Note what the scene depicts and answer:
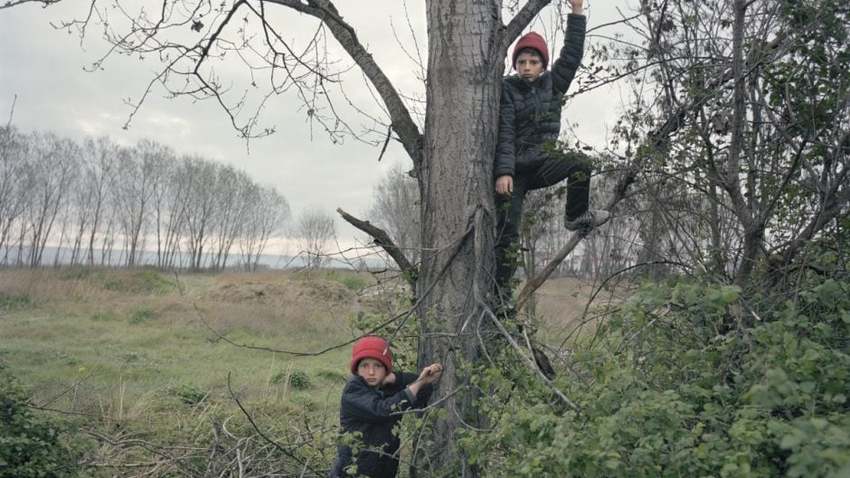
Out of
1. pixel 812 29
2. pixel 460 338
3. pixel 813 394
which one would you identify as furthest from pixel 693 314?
pixel 812 29

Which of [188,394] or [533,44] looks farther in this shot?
[188,394]

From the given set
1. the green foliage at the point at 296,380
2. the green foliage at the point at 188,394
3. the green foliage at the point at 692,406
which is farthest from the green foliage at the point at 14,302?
the green foliage at the point at 692,406

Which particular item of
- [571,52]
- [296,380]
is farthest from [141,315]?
[571,52]

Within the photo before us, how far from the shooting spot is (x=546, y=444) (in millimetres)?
2098

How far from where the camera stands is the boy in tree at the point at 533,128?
4.00 meters

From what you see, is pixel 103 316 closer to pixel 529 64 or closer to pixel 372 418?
pixel 372 418

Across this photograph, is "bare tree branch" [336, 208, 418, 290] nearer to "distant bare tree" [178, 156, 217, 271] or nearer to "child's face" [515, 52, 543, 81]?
"child's face" [515, 52, 543, 81]

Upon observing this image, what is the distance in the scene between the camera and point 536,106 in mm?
4035

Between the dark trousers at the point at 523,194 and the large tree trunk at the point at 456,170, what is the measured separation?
0.98 feet

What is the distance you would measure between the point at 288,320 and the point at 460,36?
15918 millimetres

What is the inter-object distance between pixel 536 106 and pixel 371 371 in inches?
77.2

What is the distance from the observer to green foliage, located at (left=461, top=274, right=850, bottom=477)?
5.38 feet

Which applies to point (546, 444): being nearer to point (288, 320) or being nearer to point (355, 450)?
point (355, 450)

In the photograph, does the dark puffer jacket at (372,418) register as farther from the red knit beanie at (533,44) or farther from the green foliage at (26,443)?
the red knit beanie at (533,44)
